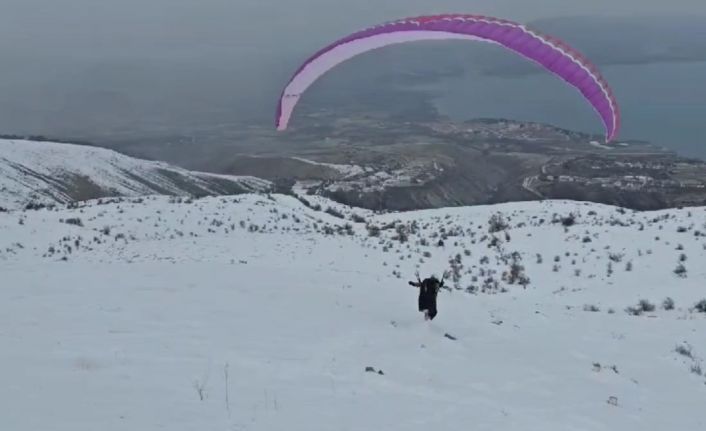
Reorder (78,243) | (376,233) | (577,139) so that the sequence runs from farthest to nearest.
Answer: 1. (577,139)
2. (376,233)
3. (78,243)

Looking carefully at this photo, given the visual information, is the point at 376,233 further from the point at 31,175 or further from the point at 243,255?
the point at 31,175

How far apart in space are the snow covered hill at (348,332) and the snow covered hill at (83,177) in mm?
56890

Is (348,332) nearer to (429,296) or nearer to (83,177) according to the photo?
(429,296)

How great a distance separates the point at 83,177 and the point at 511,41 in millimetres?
88305

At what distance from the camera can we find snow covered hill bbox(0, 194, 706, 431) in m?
7.61

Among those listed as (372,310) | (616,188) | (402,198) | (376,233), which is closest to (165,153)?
(402,198)

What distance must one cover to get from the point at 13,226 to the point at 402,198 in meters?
79.5

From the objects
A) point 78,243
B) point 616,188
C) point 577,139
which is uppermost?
point 577,139

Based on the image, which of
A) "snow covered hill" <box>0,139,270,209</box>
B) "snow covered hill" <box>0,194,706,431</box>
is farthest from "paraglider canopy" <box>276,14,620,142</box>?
"snow covered hill" <box>0,139,270,209</box>

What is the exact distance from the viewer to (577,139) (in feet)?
607

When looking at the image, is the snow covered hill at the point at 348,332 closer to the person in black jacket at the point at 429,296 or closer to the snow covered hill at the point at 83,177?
the person in black jacket at the point at 429,296

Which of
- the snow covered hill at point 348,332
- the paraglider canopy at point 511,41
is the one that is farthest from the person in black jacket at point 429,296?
the paraglider canopy at point 511,41

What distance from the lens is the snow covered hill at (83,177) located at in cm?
7812

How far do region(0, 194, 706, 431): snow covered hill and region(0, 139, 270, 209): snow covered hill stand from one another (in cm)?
5689
